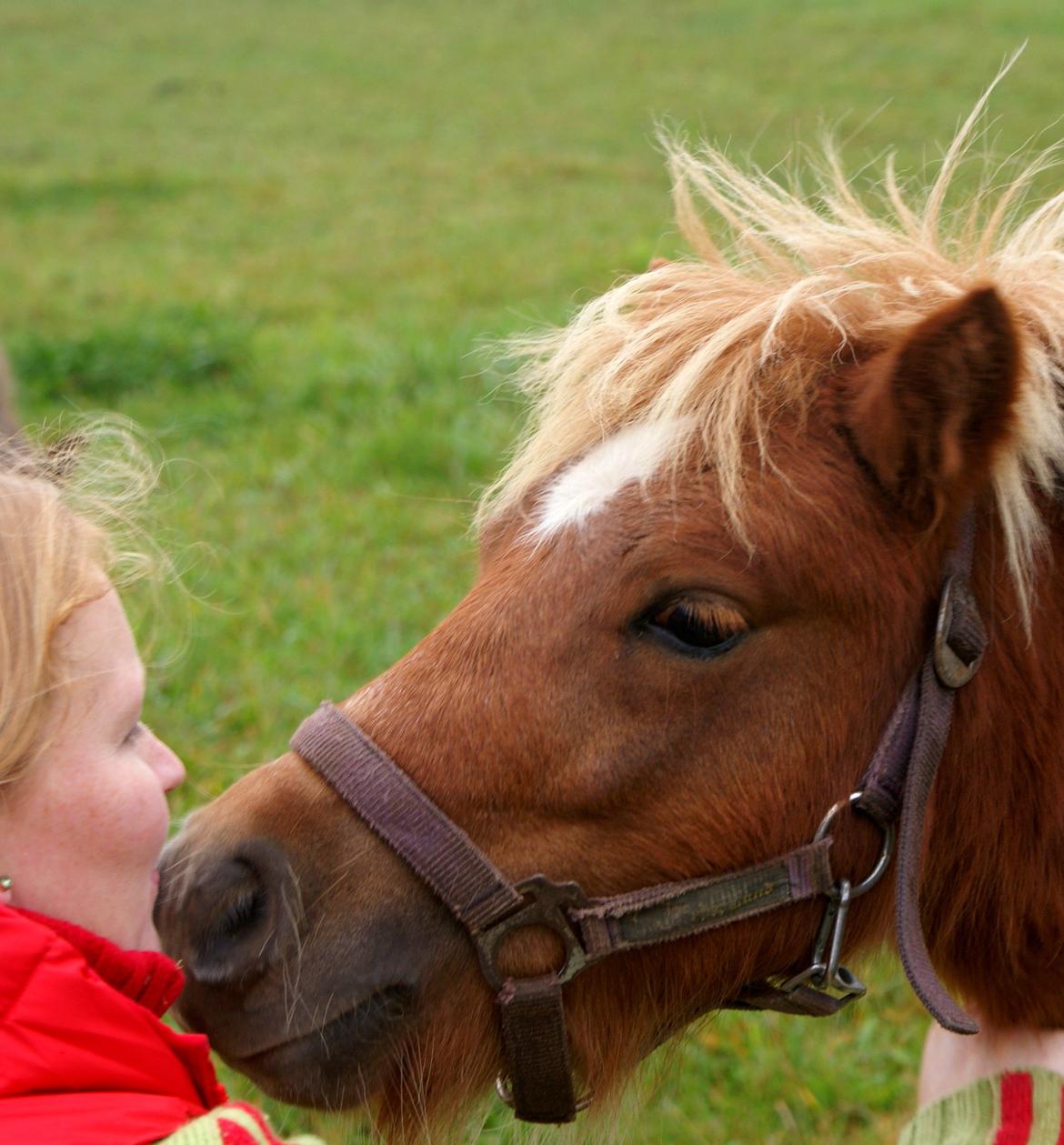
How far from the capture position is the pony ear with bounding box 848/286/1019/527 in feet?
4.77

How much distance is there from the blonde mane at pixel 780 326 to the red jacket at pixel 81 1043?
2.69 ft

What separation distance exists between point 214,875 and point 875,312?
115 centimetres

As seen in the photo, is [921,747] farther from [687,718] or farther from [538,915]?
[538,915]

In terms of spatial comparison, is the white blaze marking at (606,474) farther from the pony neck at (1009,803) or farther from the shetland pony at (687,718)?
the pony neck at (1009,803)

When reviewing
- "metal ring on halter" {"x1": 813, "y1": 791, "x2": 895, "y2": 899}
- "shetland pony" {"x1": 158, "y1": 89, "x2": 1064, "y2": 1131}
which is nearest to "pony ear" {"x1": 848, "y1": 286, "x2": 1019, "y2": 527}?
"shetland pony" {"x1": 158, "y1": 89, "x2": 1064, "y2": 1131}

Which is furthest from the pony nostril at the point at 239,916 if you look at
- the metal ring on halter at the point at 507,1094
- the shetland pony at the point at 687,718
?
the metal ring on halter at the point at 507,1094

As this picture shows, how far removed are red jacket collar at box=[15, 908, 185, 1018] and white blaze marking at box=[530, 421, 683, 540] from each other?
2.31 ft

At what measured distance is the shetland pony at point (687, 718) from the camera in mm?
1579

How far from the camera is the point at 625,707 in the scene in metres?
1.59

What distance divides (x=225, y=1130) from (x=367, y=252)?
8.71 metres

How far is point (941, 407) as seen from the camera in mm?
1516

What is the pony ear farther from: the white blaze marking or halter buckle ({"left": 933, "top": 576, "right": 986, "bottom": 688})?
the white blaze marking

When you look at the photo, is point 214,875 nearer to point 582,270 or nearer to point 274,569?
point 274,569

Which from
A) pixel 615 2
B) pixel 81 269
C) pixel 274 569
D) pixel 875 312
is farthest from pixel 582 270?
pixel 615 2
